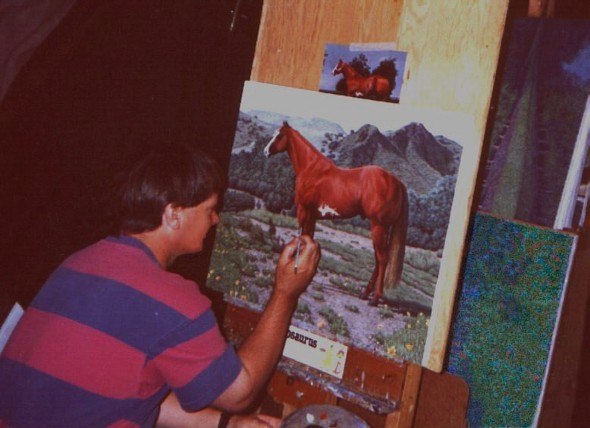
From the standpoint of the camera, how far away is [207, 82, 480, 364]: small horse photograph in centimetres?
121

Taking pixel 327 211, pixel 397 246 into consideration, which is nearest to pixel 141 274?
pixel 327 211

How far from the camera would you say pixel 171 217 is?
1.37 metres

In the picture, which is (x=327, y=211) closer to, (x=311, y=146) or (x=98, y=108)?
(x=311, y=146)

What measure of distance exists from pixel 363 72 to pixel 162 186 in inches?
22.9

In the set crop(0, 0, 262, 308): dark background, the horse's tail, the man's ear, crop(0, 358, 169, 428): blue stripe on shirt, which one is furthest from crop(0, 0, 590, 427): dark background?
the horse's tail

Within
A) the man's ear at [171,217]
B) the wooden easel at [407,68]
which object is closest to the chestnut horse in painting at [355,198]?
the wooden easel at [407,68]

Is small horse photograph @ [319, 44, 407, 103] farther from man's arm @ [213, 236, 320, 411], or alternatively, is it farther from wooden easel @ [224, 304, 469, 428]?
wooden easel @ [224, 304, 469, 428]

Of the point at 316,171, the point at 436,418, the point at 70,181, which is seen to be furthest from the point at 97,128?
the point at 436,418

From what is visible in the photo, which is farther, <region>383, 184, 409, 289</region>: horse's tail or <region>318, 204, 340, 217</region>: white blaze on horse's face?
<region>318, 204, 340, 217</region>: white blaze on horse's face

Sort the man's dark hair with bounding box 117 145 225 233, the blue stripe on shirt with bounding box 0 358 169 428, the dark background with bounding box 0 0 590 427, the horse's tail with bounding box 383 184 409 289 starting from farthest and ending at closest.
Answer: the dark background with bounding box 0 0 590 427 → the man's dark hair with bounding box 117 145 225 233 → the horse's tail with bounding box 383 184 409 289 → the blue stripe on shirt with bounding box 0 358 169 428

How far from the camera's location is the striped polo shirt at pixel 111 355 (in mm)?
1137

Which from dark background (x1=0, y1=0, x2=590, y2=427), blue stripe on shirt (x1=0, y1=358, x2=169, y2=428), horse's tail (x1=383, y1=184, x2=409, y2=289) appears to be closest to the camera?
blue stripe on shirt (x1=0, y1=358, x2=169, y2=428)

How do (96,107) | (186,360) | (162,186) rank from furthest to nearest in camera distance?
(96,107), (162,186), (186,360)

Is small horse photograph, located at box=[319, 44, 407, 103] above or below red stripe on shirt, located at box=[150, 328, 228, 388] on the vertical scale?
above
